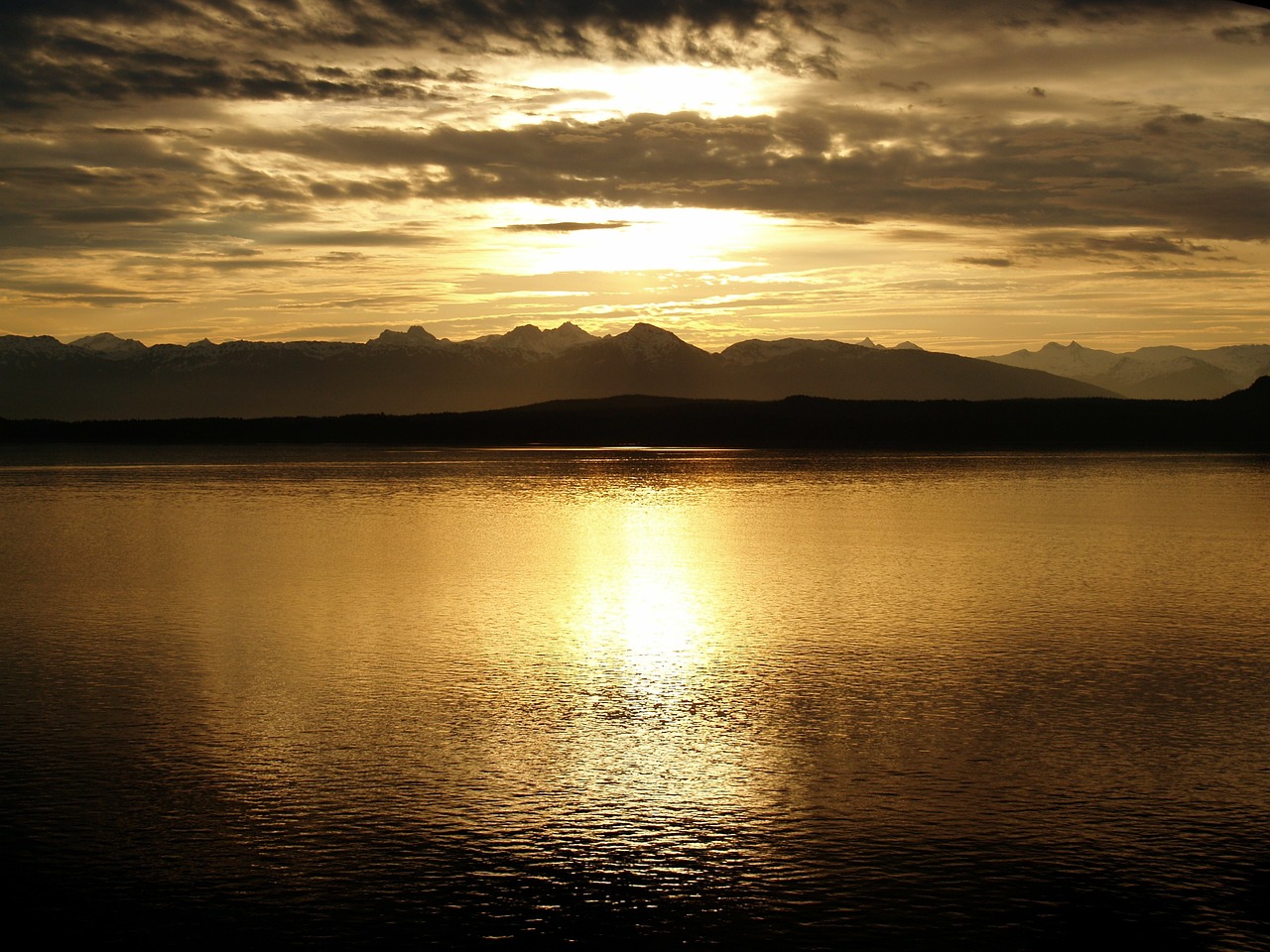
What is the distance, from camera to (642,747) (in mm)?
20203

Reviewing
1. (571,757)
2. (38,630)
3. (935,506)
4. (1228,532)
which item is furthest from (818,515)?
(571,757)

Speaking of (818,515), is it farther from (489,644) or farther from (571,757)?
(571,757)

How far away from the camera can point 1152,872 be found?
581 inches

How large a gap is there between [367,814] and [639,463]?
429ft

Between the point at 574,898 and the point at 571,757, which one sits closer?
the point at 574,898

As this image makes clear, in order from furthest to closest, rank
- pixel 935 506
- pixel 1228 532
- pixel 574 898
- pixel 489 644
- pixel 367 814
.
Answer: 1. pixel 935 506
2. pixel 1228 532
3. pixel 489 644
4. pixel 367 814
5. pixel 574 898

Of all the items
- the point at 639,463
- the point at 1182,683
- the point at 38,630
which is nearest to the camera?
the point at 1182,683

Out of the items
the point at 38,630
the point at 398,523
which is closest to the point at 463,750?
the point at 38,630

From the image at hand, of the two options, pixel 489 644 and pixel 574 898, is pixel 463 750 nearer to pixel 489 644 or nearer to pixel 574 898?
pixel 574 898

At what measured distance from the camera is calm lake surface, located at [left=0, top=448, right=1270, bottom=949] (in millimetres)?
14016

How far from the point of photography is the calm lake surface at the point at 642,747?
46.0 feet

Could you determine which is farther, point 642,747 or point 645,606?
point 645,606

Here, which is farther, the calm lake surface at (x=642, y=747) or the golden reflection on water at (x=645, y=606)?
the golden reflection on water at (x=645, y=606)

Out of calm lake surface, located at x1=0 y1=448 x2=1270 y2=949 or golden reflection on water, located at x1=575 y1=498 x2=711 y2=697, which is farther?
golden reflection on water, located at x1=575 y1=498 x2=711 y2=697
